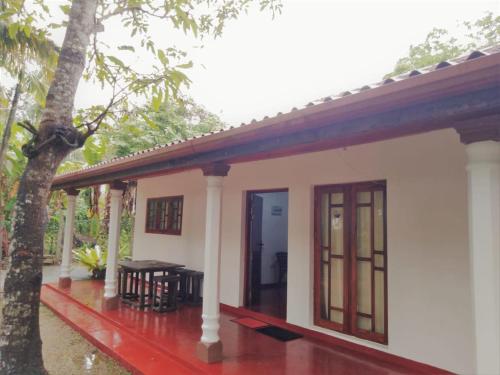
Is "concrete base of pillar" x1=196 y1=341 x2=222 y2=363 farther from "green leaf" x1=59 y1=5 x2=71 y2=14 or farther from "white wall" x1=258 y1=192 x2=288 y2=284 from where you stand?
"white wall" x1=258 y1=192 x2=288 y2=284

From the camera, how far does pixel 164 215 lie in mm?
8883

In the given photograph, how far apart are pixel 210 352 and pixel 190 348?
1.83ft

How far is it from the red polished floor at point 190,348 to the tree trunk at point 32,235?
125cm

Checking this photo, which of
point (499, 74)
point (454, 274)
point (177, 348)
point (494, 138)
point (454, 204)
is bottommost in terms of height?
point (177, 348)

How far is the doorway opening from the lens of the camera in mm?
6586

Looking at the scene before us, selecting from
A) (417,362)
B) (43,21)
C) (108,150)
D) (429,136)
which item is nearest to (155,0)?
(43,21)

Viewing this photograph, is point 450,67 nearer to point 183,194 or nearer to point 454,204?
point 454,204

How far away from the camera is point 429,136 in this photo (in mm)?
4035

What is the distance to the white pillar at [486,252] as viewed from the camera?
2.14 meters

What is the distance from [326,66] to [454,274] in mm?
24781

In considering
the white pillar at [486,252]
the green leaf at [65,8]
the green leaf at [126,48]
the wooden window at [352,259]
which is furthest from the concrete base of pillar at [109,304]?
the white pillar at [486,252]

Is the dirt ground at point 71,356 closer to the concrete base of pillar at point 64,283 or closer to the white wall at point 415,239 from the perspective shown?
the concrete base of pillar at point 64,283

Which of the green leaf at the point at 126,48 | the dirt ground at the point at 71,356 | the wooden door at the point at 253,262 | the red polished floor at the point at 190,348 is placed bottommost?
the dirt ground at the point at 71,356

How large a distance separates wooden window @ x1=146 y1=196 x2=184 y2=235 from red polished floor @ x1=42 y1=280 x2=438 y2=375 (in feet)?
7.82
